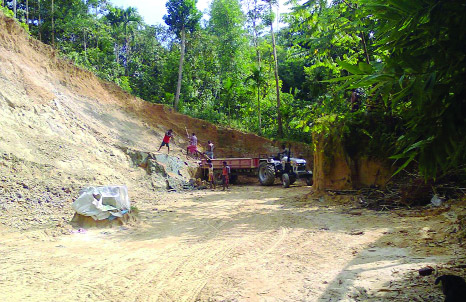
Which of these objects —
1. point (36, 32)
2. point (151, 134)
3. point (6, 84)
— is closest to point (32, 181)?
point (6, 84)

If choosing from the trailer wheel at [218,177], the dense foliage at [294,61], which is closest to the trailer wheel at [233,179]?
the trailer wheel at [218,177]

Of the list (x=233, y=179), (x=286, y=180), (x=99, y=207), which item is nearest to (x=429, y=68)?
(x=99, y=207)

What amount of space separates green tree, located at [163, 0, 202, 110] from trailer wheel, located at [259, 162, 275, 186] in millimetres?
12296

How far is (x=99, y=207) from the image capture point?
8.67 meters

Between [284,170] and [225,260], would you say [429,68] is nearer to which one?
[225,260]

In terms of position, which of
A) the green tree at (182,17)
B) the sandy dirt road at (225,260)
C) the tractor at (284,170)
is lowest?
the sandy dirt road at (225,260)

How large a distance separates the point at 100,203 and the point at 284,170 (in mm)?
10446

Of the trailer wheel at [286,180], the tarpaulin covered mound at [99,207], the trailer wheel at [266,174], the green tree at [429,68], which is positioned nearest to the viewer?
the green tree at [429,68]

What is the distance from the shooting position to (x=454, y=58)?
2.53m

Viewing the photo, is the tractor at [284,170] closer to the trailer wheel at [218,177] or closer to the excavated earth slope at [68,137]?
Result: the trailer wheel at [218,177]

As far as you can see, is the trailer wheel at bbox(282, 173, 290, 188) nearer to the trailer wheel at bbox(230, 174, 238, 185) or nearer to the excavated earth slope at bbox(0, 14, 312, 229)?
the trailer wheel at bbox(230, 174, 238, 185)

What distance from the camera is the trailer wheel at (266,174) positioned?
17812 millimetres

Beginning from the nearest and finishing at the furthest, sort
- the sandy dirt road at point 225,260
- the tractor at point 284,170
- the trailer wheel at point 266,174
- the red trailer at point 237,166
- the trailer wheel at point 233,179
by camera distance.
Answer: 1. the sandy dirt road at point 225,260
2. the tractor at point 284,170
3. the trailer wheel at point 266,174
4. the red trailer at point 237,166
5. the trailer wheel at point 233,179

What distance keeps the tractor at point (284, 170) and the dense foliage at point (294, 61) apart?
3.45m
